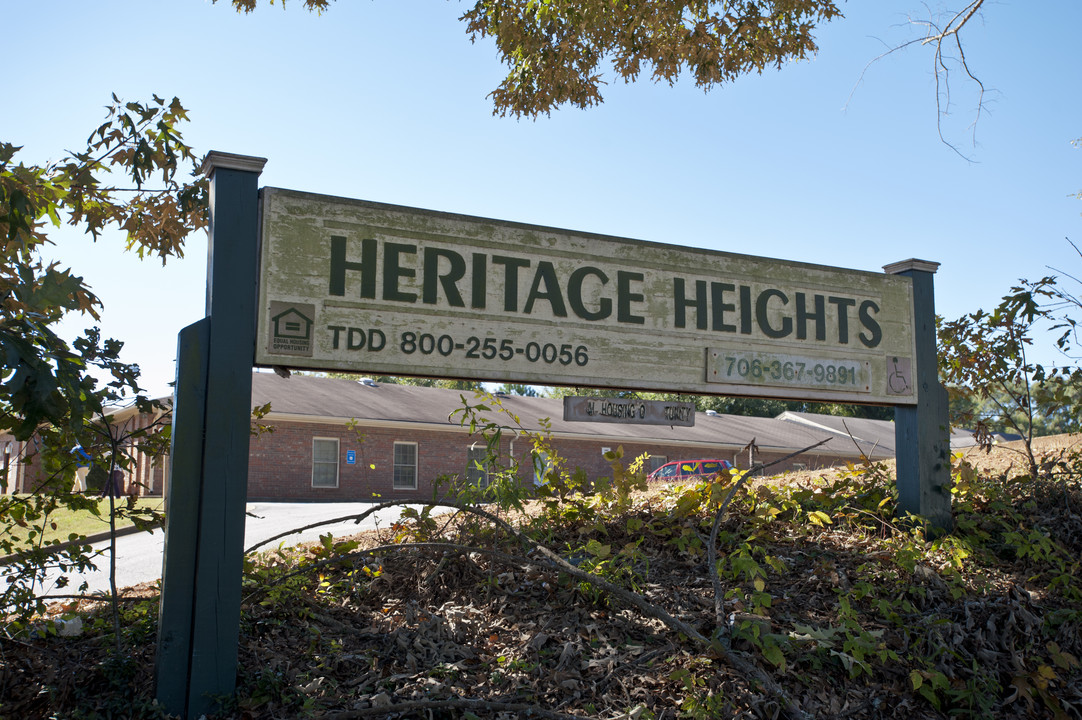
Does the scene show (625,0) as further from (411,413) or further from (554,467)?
(411,413)

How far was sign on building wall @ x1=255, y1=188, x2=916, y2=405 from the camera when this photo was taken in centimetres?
529

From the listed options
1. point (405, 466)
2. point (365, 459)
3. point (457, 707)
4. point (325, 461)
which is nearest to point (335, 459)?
point (325, 461)

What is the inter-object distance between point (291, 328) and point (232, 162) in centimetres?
107

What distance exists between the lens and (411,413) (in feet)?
91.2

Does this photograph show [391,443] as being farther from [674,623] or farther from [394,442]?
[674,623]

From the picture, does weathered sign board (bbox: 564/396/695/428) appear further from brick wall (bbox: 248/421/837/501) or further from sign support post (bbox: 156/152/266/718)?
brick wall (bbox: 248/421/837/501)

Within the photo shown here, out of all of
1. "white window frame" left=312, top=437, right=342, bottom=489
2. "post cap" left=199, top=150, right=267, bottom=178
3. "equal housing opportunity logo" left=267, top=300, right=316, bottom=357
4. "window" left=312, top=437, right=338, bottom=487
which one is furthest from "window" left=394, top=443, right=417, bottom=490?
"post cap" left=199, top=150, right=267, bottom=178

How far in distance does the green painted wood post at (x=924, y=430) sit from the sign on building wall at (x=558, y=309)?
0.12 meters

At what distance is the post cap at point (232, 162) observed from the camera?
5.00 meters

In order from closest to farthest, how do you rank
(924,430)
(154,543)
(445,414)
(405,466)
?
(924,430), (154,543), (405,466), (445,414)

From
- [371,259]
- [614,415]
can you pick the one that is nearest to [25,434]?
[371,259]

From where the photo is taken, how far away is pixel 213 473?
470cm

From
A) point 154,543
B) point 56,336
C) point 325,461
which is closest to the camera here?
point 56,336

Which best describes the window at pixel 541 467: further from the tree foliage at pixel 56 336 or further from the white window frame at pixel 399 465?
the white window frame at pixel 399 465
